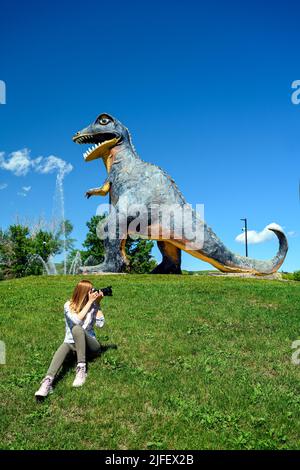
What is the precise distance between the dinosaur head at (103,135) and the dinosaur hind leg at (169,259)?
4405 mm

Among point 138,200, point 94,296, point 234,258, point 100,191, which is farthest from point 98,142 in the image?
point 94,296

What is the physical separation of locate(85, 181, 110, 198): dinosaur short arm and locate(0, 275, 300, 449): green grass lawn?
8.44 metres

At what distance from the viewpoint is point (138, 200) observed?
17.5m

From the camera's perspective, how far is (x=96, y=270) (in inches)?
683

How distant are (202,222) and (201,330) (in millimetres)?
9937

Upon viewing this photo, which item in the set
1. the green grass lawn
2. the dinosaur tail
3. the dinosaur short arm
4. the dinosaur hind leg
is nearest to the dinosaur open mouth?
the dinosaur short arm

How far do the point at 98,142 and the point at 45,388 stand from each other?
14.8 meters

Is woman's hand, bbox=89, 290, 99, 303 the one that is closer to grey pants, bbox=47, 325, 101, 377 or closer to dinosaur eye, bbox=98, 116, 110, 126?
grey pants, bbox=47, 325, 101, 377

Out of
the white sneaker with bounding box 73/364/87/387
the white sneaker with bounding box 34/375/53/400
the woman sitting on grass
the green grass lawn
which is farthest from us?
the woman sitting on grass

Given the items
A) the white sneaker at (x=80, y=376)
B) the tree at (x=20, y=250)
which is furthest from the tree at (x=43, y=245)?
the white sneaker at (x=80, y=376)

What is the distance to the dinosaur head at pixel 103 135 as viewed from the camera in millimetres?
19234

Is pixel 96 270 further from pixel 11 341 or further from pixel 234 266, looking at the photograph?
pixel 11 341

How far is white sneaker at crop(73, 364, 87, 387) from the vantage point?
615cm
